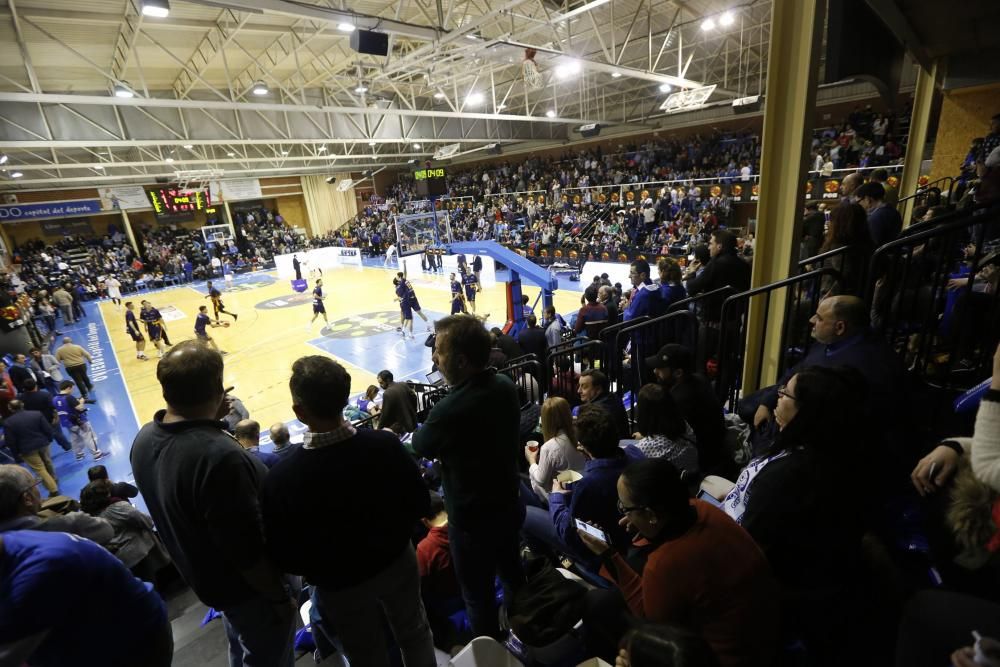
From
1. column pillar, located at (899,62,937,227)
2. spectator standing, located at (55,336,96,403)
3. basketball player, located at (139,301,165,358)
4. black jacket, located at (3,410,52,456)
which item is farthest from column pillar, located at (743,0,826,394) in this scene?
basketball player, located at (139,301,165,358)

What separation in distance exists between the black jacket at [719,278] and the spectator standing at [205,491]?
183 inches

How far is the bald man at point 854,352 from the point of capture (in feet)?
7.96

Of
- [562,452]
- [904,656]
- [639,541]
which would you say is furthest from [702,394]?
[904,656]

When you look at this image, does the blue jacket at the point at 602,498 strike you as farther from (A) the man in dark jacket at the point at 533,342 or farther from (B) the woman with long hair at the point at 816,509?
(A) the man in dark jacket at the point at 533,342

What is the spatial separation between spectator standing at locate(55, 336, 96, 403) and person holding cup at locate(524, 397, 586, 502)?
11.8 m

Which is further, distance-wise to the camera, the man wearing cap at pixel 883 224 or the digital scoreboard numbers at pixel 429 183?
the digital scoreboard numbers at pixel 429 183

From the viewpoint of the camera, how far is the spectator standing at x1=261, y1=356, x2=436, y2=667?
1.65 metres

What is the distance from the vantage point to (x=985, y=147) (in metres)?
7.84

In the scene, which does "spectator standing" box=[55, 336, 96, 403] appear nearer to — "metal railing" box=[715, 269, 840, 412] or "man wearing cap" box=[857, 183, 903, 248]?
"metal railing" box=[715, 269, 840, 412]

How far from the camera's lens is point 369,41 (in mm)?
8094

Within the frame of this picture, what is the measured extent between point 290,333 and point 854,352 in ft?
49.1

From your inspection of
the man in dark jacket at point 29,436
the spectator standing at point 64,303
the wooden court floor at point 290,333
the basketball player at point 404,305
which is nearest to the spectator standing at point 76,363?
the wooden court floor at point 290,333

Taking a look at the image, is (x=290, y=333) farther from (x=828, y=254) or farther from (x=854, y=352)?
(x=854, y=352)

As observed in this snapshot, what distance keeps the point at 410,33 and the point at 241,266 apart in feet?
87.5
